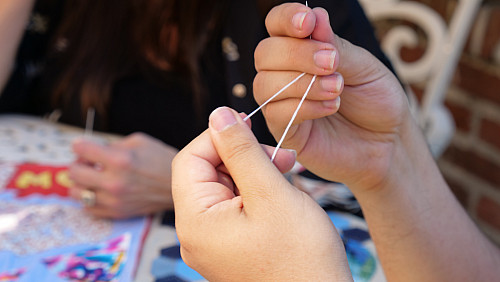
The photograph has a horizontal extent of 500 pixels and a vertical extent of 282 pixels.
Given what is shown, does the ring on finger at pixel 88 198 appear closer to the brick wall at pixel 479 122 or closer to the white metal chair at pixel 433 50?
the white metal chair at pixel 433 50

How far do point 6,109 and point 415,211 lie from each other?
0.82 m

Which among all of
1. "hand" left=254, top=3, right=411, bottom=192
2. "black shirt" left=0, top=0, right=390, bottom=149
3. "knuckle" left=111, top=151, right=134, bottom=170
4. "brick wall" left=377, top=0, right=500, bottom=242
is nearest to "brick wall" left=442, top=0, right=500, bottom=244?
"brick wall" left=377, top=0, right=500, bottom=242

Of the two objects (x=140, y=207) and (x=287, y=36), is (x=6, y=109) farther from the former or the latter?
(x=287, y=36)

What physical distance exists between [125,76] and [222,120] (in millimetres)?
648

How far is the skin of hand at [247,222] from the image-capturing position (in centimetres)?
36

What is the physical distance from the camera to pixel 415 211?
0.58m

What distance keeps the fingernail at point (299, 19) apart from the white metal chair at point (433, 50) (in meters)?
→ 0.66

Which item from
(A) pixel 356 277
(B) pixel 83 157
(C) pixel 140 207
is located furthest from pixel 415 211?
(B) pixel 83 157

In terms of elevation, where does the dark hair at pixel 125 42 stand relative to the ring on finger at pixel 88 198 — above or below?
above

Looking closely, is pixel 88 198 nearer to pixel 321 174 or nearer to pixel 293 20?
pixel 321 174

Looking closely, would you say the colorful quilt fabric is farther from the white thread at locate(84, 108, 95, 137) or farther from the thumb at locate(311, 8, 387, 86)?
the white thread at locate(84, 108, 95, 137)

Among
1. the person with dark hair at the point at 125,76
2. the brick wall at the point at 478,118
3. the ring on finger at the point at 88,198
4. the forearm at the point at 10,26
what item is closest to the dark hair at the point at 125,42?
the person with dark hair at the point at 125,76

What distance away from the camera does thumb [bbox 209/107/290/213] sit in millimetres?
366

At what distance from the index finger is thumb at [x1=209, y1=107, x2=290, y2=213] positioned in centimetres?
9
